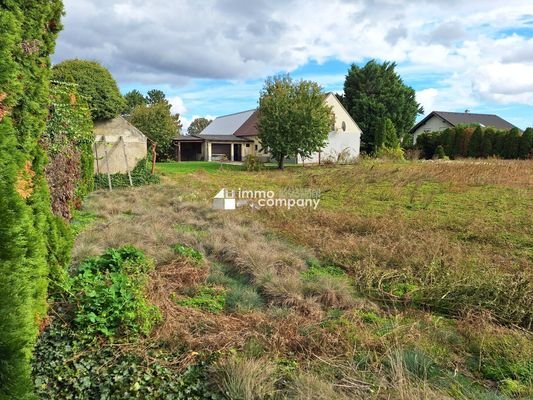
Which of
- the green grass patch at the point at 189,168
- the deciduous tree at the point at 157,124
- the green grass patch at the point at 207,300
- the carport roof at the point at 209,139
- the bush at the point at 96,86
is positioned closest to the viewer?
the green grass patch at the point at 207,300

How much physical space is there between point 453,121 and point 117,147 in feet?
128

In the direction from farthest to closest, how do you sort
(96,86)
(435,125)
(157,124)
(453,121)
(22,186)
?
1. (435,125)
2. (453,121)
3. (157,124)
4. (96,86)
5. (22,186)

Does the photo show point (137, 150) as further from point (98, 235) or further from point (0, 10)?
point (0, 10)

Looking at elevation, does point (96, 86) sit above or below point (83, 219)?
above

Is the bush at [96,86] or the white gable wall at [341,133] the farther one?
the white gable wall at [341,133]

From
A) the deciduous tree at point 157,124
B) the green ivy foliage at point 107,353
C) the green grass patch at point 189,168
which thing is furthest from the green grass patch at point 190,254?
the deciduous tree at point 157,124

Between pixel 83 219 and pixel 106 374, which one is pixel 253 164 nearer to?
pixel 83 219

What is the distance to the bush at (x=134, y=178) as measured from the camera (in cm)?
1235

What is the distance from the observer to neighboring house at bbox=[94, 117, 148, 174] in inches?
505

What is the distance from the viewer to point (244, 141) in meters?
32.9

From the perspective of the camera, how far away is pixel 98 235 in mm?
5488

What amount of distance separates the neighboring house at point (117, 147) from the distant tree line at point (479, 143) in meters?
21.9

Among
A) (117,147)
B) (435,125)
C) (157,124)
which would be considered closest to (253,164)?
(117,147)

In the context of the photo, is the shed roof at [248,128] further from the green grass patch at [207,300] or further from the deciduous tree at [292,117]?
the green grass patch at [207,300]
